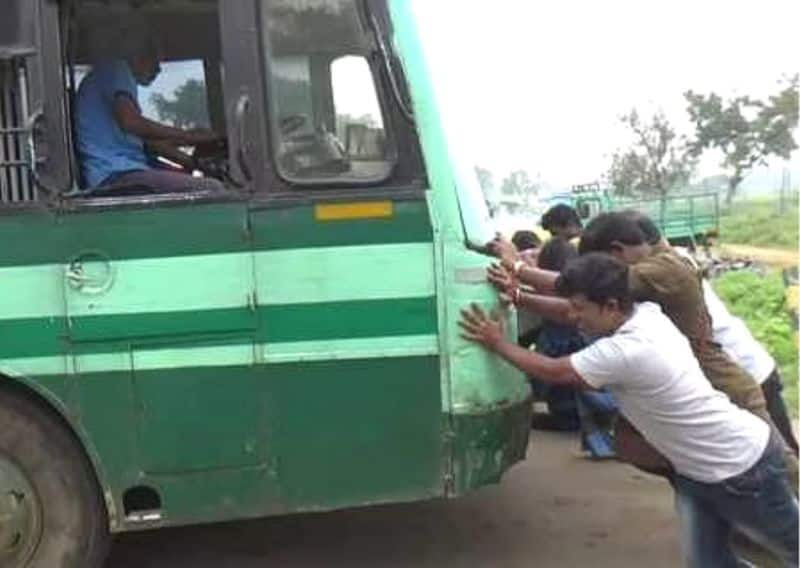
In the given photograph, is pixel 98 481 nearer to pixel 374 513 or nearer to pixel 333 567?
pixel 333 567

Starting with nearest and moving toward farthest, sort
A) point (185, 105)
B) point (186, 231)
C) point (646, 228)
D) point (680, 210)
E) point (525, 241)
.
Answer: point (186, 231) → point (185, 105) → point (646, 228) → point (525, 241) → point (680, 210)

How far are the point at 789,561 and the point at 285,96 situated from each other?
2.36 metres

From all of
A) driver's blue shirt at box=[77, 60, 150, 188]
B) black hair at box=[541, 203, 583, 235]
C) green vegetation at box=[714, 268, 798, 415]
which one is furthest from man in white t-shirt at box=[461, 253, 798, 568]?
green vegetation at box=[714, 268, 798, 415]

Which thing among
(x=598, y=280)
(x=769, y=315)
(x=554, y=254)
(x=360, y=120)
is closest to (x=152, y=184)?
(x=360, y=120)

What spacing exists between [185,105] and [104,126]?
13.5 inches

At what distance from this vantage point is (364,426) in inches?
169

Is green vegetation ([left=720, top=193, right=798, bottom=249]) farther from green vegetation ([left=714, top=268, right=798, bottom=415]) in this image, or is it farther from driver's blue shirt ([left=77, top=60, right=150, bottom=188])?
driver's blue shirt ([left=77, top=60, right=150, bottom=188])

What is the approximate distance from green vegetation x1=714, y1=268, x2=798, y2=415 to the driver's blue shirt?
18.3 ft

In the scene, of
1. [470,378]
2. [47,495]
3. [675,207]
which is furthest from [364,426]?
[675,207]

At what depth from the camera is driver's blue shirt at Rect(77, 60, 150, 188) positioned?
4.28 m

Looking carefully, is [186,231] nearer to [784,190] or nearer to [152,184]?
[152,184]

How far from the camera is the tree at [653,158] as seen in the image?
42.2m

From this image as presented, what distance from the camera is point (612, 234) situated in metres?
4.61

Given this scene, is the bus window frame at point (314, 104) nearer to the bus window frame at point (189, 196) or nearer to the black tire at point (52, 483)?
the bus window frame at point (189, 196)
